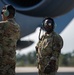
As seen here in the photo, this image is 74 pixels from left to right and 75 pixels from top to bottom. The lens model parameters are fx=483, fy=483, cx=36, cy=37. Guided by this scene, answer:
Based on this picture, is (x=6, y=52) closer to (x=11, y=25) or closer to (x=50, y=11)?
(x=11, y=25)

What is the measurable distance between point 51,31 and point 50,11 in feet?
11.1

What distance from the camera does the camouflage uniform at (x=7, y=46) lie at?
16.8 feet

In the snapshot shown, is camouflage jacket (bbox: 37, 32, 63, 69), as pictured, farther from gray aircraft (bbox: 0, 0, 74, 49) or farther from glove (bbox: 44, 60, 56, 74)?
gray aircraft (bbox: 0, 0, 74, 49)

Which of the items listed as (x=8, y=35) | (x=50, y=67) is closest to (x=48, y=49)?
(x=50, y=67)

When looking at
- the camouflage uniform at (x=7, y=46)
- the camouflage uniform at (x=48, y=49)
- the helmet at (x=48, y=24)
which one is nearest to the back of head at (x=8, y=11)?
the camouflage uniform at (x=7, y=46)

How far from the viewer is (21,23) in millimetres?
9172

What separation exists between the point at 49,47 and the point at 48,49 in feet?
0.09

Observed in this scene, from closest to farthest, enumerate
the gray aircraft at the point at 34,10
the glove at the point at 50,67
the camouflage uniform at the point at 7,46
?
1. the camouflage uniform at the point at 7,46
2. the glove at the point at 50,67
3. the gray aircraft at the point at 34,10

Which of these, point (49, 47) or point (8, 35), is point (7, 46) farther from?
point (49, 47)

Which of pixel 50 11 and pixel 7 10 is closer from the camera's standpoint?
pixel 7 10

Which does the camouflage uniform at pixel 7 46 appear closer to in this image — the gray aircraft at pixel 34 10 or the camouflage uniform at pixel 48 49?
the camouflage uniform at pixel 48 49

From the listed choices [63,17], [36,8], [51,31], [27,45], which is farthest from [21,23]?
[51,31]

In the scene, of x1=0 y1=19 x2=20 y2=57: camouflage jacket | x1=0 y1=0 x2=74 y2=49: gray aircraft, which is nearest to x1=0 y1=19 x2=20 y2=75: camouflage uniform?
x1=0 y1=19 x2=20 y2=57: camouflage jacket

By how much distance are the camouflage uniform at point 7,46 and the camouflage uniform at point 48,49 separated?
1.82 feet
